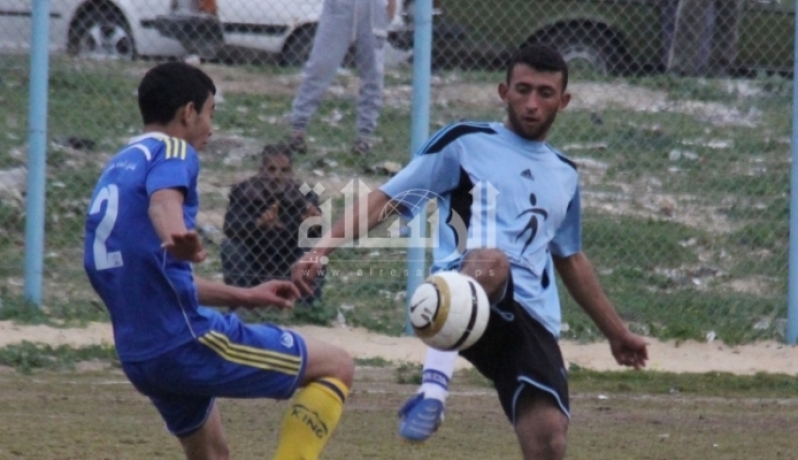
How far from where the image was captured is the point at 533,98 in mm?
5156

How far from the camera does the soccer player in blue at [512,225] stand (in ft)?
16.2

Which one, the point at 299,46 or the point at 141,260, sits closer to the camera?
the point at 141,260

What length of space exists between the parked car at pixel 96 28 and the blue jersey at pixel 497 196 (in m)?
5.38

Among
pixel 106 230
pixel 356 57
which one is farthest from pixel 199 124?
pixel 356 57

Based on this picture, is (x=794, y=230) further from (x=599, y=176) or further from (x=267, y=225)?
(x=267, y=225)

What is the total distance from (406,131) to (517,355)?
200 inches

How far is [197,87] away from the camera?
4.83 m

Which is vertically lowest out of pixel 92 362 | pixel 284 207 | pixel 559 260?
pixel 92 362

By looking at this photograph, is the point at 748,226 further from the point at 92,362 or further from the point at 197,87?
the point at 197,87

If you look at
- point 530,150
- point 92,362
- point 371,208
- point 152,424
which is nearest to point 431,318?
point 371,208

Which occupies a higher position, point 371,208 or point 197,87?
point 197,87

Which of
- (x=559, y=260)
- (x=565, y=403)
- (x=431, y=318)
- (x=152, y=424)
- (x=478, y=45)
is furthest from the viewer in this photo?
(x=478, y=45)

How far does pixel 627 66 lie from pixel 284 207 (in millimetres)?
3050

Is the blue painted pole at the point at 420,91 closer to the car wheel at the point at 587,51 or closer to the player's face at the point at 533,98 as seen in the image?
the car wheel at the point at 587,51
